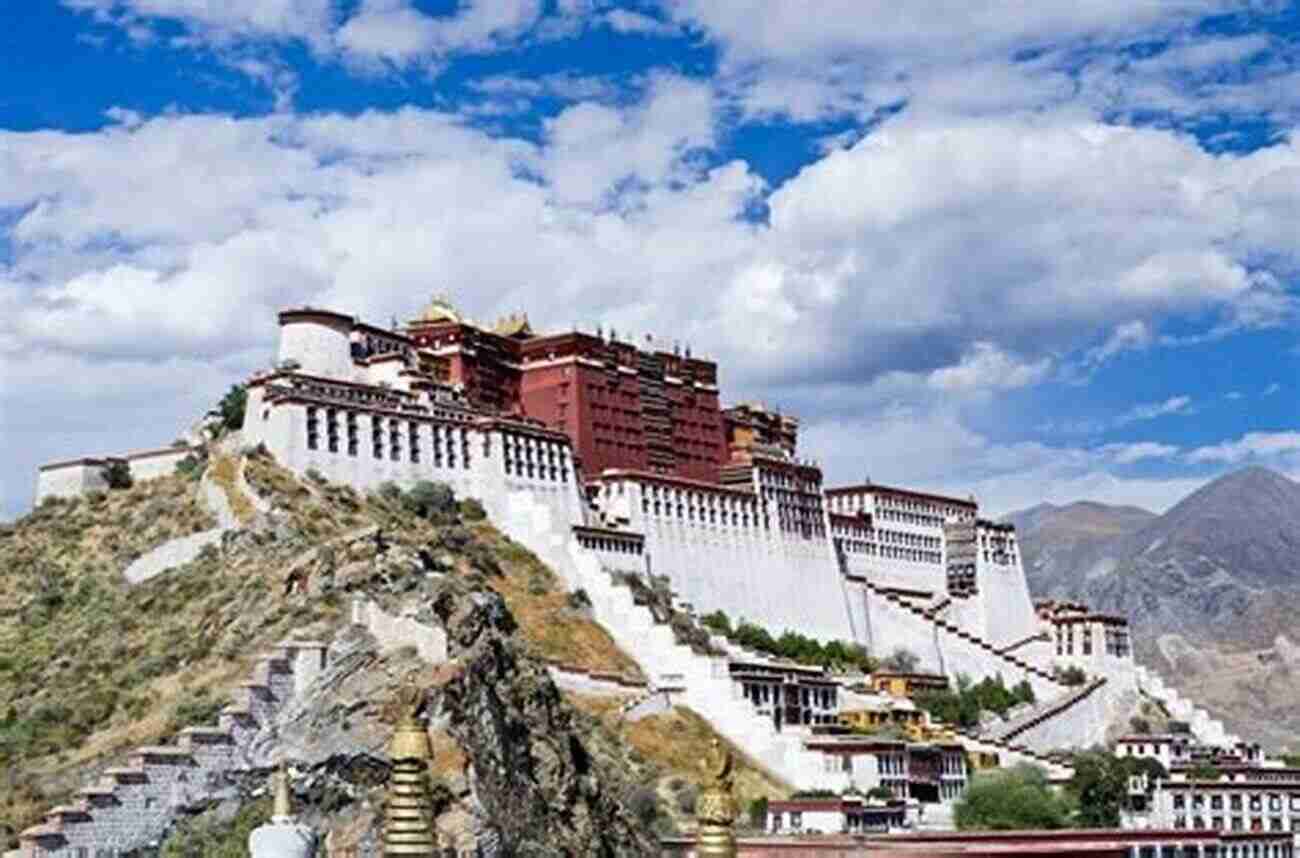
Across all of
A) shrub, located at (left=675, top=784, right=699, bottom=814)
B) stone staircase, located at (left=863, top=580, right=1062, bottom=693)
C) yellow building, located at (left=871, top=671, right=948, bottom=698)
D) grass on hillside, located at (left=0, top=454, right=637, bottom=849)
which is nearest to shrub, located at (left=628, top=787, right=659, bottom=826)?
shrub, located at (left=675, top=784, right=699, bottom=814)

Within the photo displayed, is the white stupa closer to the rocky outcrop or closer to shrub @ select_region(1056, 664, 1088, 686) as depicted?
the rocky outcrop

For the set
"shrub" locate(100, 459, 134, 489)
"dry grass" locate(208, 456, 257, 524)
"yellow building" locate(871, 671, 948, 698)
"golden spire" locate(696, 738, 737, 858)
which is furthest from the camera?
"yellow building" locate(871, 671, 948, 698)

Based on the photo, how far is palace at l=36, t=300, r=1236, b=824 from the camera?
54094mm

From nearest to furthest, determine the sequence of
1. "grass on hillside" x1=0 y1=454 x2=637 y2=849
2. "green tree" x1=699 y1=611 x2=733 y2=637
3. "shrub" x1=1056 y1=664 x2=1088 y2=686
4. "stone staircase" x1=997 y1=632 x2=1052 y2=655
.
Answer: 1. "grass on hillside" x1=0 y1=454 x2=637 y2=849
2. "green tree" x1=699 y1=611 x2=733 y2=637
3. "shrub" x1=1056 y1=664 x2=1088 y2=686
4. "stone staircase" x1=997 y1=632 x2=1052 y2=655

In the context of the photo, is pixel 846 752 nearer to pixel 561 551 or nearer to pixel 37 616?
pixel 561 551

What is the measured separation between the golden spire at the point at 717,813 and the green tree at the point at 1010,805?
41199 mm

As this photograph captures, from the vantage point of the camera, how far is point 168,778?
101 feet

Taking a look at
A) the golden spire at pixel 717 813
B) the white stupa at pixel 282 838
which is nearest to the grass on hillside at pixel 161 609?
the white stupa at pixel 282 838

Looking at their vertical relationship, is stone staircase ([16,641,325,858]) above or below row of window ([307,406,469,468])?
below

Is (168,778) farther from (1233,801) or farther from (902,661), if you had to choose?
(902,661)

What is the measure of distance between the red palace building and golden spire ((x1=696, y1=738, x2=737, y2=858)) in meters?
52.3

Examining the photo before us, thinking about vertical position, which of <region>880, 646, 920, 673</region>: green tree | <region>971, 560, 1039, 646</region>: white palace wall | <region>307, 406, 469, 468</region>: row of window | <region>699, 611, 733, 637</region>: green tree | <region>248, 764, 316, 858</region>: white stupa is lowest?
<region>248, 764, 316, 858</region>: white stupa

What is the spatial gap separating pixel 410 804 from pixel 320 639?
89.2 feet

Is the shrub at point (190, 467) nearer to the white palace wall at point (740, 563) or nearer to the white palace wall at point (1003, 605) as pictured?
the white palace wall at point (740, 563)
